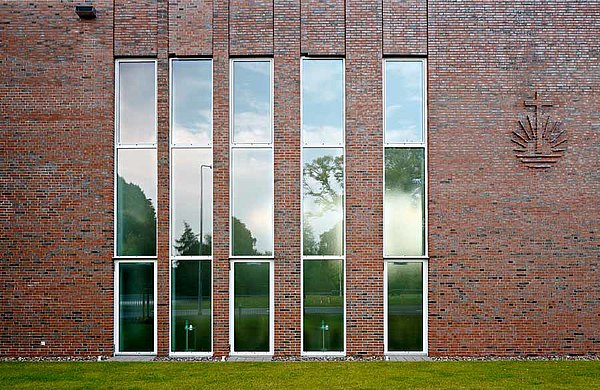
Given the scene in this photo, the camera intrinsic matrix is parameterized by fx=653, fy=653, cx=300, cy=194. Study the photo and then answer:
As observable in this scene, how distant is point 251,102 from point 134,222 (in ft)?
11.4

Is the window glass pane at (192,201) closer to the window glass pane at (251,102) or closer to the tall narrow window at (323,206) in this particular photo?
the window glass pane at (251,102)

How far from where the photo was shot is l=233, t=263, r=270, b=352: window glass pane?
13281 mm

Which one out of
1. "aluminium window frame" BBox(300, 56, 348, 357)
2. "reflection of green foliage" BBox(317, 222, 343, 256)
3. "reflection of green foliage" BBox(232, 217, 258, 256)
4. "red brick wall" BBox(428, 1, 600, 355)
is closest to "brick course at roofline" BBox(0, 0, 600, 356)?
"red brick wall" BBox(428, 1, 600, 355)

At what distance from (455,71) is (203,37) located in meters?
5.22

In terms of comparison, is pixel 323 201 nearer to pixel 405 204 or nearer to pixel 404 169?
pixel 405 204

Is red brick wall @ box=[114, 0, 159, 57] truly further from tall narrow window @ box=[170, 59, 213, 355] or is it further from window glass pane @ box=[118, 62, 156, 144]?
tall narrow window @ box=[170, 59, 213, 355]

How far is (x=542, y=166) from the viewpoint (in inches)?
521

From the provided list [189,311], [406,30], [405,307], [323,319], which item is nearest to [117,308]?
[189,311]

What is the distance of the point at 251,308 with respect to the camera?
1331 cm

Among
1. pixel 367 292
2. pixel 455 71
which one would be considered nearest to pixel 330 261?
pixel 367 292

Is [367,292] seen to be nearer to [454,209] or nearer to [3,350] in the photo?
[454,209]

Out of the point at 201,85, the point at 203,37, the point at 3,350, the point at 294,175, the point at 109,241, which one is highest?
the point at 203,37

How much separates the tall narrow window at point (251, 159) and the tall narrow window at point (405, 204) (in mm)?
2424

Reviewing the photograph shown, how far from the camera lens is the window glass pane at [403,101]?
13.6 meters
